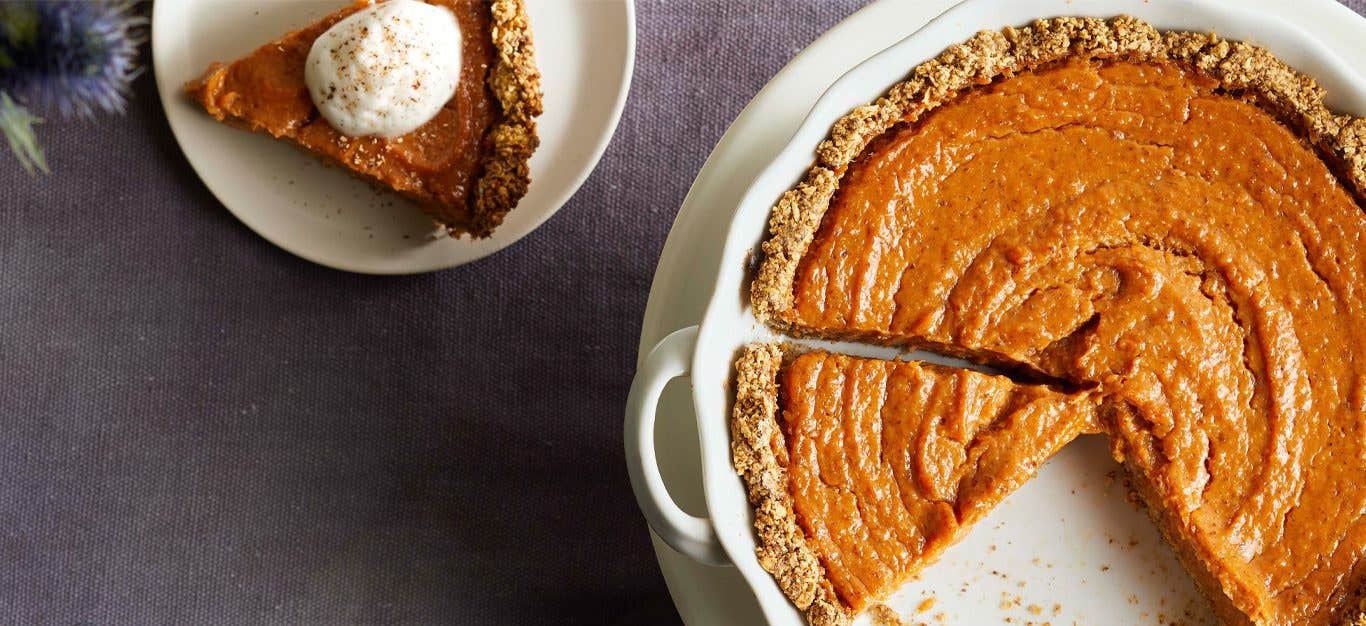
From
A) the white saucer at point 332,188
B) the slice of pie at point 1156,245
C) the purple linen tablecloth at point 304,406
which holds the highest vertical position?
the slice of pie at point 1156,245

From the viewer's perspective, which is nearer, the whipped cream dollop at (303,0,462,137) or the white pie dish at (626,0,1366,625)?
the white pie dish at (626,0,1366,625)

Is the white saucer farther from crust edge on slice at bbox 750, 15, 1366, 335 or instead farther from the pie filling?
the pie filling

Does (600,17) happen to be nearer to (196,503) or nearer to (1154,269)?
(1154,269)

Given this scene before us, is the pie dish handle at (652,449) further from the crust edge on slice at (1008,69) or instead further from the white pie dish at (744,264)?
the crust edge on slice at (1008,69)

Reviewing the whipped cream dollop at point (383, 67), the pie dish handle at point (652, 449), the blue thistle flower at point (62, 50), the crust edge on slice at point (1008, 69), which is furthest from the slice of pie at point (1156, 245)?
the blue thistle flower at point (62, 50)

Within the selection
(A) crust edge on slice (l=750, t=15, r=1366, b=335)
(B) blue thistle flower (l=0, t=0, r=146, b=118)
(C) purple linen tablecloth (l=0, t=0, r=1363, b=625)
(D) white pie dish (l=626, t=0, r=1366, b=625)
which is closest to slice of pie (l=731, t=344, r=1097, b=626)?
(D) white pie dish (l=626, t=0, r=1366, b=625)

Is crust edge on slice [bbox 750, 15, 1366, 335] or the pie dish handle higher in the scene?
crust edge on slice [bbox 750, 15, 1366, 335]

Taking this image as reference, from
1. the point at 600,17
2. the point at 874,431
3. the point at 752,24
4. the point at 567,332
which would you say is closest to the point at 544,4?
the point at 600,17
